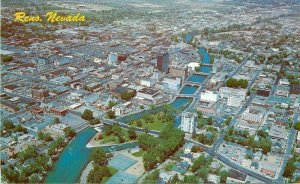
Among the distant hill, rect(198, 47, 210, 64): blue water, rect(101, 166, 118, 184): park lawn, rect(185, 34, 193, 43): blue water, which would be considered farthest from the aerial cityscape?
the distant hill

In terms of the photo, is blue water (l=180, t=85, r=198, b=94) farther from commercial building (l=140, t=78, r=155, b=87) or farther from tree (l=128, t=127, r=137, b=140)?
tree (l=128, t=127, r=137, b=140)

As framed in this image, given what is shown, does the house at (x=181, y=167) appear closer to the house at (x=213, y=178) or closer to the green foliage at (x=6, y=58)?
the house at (x=213, y=178)

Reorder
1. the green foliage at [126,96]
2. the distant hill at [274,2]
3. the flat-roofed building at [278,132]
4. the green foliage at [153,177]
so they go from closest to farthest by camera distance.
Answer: the green foliage at [153,177], the flat-roofed building at [278,132], the green foliage at [126,96], the distant hill at [274,2]

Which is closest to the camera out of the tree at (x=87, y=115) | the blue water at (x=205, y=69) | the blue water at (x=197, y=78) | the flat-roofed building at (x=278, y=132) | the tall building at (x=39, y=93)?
the flat-roofed building at (x=278, y=132)

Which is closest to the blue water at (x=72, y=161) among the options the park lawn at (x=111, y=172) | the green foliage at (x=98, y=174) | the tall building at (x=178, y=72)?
the green foliage at (x=98, y=174)

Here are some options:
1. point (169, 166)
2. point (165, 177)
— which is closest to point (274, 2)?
point (169, 166)

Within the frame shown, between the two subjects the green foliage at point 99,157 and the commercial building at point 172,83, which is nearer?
the green foliage at point 99,157

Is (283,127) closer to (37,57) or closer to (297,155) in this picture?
(297,155)
